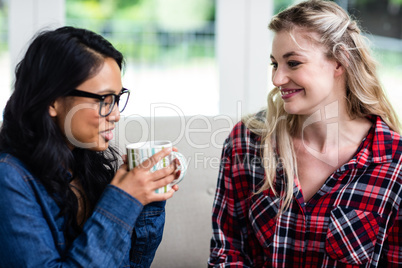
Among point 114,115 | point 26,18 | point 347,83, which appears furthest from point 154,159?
point 26,18

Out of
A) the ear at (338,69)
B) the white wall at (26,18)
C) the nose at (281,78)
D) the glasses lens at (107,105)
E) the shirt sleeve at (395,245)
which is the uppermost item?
the white wall at (26,18)

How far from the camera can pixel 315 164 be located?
1.48 m

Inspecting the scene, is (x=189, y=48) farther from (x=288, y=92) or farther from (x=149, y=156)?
(x=149, y=156)

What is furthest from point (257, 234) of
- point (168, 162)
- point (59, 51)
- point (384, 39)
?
point (384, 39)

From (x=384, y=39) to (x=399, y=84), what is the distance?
31cm

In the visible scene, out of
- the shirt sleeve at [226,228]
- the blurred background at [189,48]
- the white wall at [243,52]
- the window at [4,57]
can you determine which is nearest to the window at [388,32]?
the blurred background at [189,48]

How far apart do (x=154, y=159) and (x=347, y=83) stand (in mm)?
747

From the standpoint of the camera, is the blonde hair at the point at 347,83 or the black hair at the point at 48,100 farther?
the blonde hair at the point at 347,83

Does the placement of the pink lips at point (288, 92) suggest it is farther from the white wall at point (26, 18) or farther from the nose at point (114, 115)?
the white wall at point (26, 18)

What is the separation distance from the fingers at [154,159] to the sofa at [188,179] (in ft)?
1.88

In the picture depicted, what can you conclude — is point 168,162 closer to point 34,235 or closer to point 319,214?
point 34,235

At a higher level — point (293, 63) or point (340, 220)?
point (293, 63)

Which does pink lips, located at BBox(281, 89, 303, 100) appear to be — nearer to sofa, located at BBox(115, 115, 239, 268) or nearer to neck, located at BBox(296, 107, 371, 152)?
neck, located at BBox(296, 107, 371, 152)

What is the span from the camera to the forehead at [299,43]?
1.38 m
